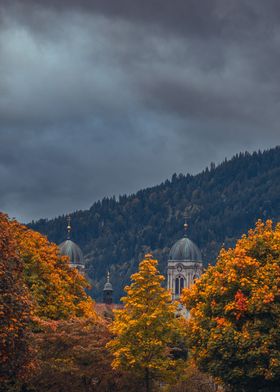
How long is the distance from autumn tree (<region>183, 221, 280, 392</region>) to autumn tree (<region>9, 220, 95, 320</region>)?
1500 centimetres

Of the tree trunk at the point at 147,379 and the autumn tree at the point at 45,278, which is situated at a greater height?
the autumn tree at the point at 45,278

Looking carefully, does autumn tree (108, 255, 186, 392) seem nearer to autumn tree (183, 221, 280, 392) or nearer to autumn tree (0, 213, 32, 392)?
autumn tree (183, 221, 280, 392)

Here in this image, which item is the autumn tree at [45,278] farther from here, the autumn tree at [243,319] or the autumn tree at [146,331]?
the autumn tree at [243,319]

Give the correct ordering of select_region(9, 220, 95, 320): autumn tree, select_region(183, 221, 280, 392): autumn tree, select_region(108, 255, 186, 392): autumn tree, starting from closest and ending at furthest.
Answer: select_region(183, 221, 280, 392): autumn tree
select_region(108, 255, 186, 392): autumn tree
select_region(9, 220, 95, 320): autumn tree

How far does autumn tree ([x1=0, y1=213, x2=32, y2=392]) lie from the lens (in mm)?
57219

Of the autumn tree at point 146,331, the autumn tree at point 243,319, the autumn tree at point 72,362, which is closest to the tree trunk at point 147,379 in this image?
the autumn tree at point 146,331

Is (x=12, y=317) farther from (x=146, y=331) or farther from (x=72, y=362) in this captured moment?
(x=72, y=362)

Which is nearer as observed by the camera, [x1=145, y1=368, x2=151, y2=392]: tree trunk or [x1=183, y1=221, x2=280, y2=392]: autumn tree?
[x1=183, y1=221, x2=280, y2=392]: autumn tree

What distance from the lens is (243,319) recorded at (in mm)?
69562

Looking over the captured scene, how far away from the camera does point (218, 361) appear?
2768 inches

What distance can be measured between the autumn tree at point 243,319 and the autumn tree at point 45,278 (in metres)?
15.0

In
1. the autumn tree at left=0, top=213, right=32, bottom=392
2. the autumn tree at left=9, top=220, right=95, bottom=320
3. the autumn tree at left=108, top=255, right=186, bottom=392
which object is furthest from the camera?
the autumn tree at left=9, top=220, right=95, bottom=320

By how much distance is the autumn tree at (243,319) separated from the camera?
6781cm

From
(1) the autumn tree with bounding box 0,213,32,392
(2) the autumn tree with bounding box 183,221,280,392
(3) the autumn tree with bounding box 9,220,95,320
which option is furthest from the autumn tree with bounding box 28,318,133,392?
(1) the autumn tree with bounding box 0,213,32,392
